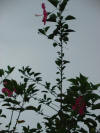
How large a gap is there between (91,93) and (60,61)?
1.88 feet

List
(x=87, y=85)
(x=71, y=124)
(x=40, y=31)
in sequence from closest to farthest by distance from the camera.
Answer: (x=87, y=85) → (x=71, y=124) → (x=40, y=31)

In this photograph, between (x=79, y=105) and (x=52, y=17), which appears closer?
(x=79, y=105)

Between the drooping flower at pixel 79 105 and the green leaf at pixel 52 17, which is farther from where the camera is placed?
the green leaf at pixel 52 17

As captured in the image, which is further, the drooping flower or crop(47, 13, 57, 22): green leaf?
crop(47, 13, 57, 22): green leaf

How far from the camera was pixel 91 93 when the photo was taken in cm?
94

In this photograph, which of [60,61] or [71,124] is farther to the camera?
[60,61]

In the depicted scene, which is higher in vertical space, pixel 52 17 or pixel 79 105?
pixel 52 17

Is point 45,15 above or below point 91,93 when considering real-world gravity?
above

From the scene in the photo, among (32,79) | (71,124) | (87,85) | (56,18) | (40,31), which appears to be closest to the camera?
(87,85)

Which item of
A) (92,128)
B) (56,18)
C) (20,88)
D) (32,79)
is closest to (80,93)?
(92,128)

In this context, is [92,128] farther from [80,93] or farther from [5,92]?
[5,92]

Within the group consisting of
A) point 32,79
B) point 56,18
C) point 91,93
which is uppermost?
point 56,18

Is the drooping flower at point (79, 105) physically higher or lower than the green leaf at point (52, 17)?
lower

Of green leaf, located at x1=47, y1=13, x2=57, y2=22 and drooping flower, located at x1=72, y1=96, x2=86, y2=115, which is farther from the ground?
green leaf, located at x1=47, y1=13, x2=57, y2=22
